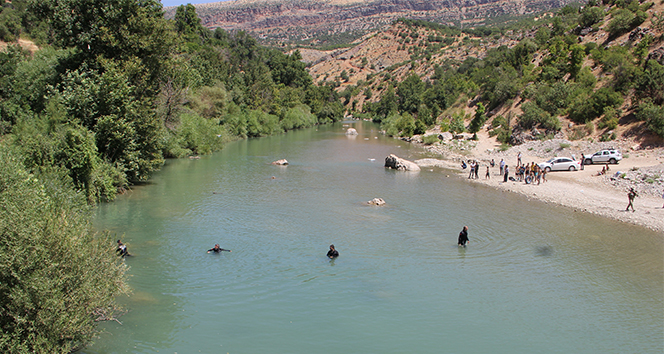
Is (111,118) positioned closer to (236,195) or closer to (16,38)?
(236,195)

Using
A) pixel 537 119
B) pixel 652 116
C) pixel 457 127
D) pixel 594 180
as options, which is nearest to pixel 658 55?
pixel 537 119

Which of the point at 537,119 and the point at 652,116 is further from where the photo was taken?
the point at 537,119

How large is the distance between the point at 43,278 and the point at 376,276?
14.6 meters

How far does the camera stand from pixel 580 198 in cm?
3900

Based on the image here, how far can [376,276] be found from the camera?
22766 mm

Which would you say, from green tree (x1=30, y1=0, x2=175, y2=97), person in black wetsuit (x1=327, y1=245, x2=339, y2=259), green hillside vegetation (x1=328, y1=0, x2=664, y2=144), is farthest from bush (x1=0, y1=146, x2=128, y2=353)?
green hillside vegetation (x1=328, y1=0, x2=664, y2=144)

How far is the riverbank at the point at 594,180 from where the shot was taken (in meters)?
35.3

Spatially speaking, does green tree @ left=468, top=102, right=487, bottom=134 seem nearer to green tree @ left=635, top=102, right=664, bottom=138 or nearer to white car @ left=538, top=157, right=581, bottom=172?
green tree @ left=635, top=102, right=664, bottom=138

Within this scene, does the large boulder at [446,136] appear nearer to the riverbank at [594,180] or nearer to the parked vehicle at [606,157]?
the riverbank at [594,180]

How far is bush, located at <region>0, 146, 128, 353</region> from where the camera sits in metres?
12.3

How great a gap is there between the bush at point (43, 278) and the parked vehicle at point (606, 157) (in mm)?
53177

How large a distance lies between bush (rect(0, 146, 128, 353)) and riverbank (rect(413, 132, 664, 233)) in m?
34.1

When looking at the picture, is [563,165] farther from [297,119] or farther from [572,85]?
[297,119]

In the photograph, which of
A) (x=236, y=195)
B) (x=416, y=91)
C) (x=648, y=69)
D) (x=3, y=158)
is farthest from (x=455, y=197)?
(x=416, y=91)
